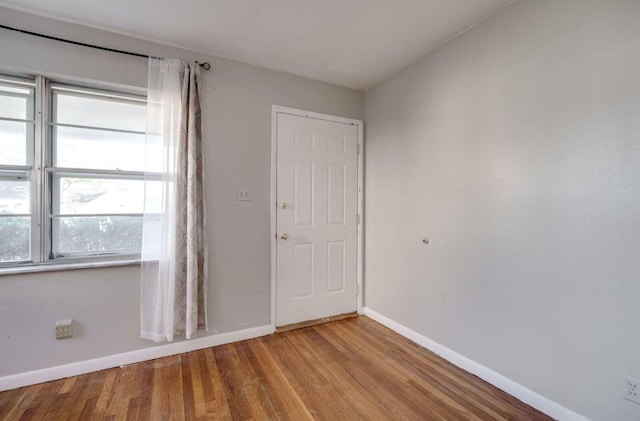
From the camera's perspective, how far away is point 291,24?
2.01 metres

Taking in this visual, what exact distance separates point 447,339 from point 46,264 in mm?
3059

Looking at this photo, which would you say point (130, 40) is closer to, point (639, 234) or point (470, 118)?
→ point (470, 118)

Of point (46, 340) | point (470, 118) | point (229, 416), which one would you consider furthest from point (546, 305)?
point (46, 340)

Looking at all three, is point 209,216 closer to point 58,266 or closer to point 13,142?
point 58,266

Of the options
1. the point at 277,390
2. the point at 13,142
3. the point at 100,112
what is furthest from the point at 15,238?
the point at 277,390

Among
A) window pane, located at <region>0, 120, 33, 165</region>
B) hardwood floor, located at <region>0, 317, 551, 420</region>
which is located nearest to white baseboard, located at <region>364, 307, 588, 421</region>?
hardwood floor, located at <region>0, 317, 551, 420</region>

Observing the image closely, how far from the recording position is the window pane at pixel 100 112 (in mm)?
2070

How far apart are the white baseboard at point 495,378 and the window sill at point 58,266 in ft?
7.96

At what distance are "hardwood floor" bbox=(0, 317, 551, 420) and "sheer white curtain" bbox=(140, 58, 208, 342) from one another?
0.36 metres

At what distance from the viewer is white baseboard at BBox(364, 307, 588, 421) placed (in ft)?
5.16

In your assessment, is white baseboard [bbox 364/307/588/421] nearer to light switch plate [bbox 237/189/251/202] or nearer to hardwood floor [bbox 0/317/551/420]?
hardwood floor [bbox 0/317/551/420]

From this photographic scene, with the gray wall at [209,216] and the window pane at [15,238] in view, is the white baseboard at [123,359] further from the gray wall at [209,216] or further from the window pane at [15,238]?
the window pane at [15,238]

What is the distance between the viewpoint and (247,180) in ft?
8.36

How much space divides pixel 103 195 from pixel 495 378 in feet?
10.4
